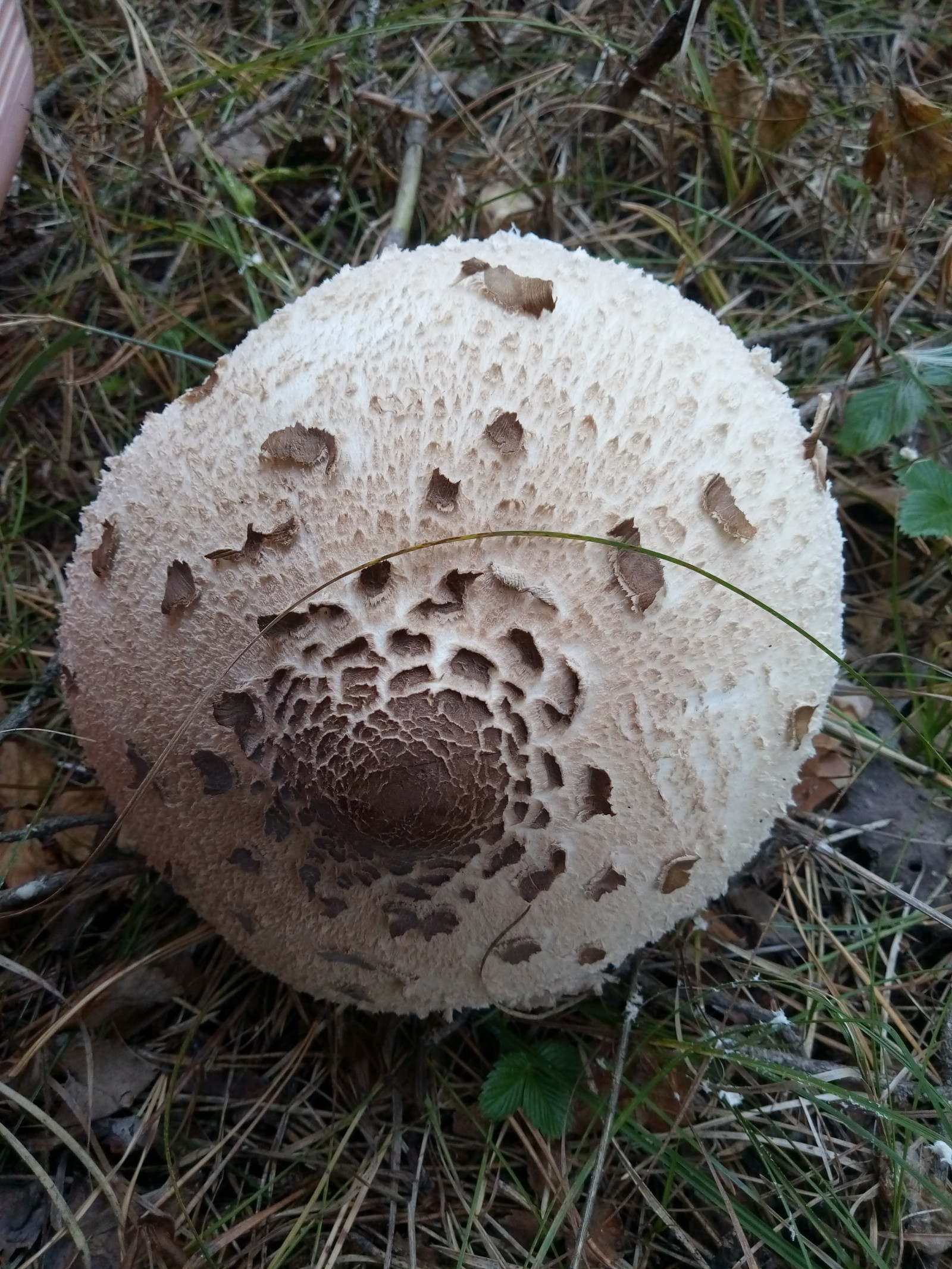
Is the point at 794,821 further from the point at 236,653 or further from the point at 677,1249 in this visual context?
the point at 236,653

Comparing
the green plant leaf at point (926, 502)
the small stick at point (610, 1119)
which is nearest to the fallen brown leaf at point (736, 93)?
the green plant leaf at point (926, 502)

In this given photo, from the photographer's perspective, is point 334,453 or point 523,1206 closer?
point 334,453

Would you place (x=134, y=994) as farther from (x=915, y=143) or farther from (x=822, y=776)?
(x=915, y=143)

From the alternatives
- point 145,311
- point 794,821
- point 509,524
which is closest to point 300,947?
point 509,524

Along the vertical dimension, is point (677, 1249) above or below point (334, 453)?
below

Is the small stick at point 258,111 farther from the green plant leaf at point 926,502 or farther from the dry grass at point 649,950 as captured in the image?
the green plant leaf at point 926,502

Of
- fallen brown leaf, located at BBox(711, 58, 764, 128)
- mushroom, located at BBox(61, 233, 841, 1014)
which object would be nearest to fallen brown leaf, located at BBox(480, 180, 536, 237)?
fallen brown leaf, located at BBox(711, 58, 764, 128)
